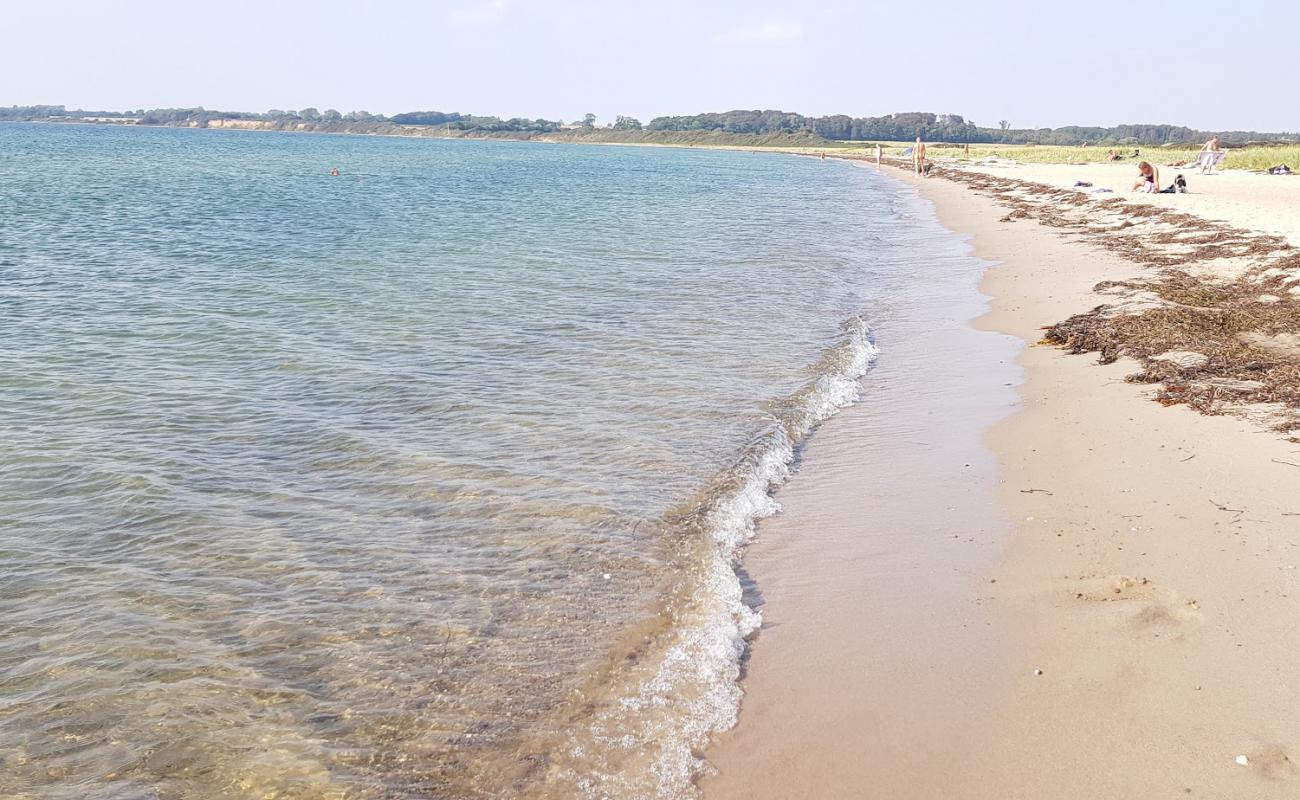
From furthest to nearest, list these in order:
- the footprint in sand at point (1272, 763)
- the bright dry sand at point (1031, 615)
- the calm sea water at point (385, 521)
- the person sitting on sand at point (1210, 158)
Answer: the person sitting on sand at point (1210, 158) < the calm sea water at point (385, 521) < the bright dry sand at point (1031, 615) < the footprint in sand at point (1272, 763)

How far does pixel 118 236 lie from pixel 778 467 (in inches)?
806

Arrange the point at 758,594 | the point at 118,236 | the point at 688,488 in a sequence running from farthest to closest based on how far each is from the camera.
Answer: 1. the point at 118,236
2. the point at 688,488
3. the point at 758,594

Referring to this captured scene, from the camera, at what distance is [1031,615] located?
4.76 metres

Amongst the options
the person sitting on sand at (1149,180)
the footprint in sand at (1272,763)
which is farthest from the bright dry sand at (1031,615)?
the person sitting on sand at (1149,180)

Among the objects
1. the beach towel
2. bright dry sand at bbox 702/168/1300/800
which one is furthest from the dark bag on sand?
bright dry sand at bbox 702/168/1300/800

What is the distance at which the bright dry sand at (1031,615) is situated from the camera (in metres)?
3.55

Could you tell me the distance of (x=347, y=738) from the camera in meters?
3.83

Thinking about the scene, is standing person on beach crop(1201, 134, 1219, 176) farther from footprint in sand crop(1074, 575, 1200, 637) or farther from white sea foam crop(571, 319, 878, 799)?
footprint in sand crop(1074, 575, 1200, 637)

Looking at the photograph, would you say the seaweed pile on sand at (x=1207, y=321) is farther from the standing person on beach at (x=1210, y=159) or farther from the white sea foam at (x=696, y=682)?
the standing person on beach at (x=1210, y=159)

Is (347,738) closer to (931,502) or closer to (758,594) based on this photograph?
(758,594)

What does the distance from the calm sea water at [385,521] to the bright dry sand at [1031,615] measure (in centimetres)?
44

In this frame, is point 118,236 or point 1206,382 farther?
point 118,236

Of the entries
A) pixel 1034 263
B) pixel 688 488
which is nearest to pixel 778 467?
pixel 688 488

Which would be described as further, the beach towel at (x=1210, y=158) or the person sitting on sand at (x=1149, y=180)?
the beach towel at (x=1210, y=158)
